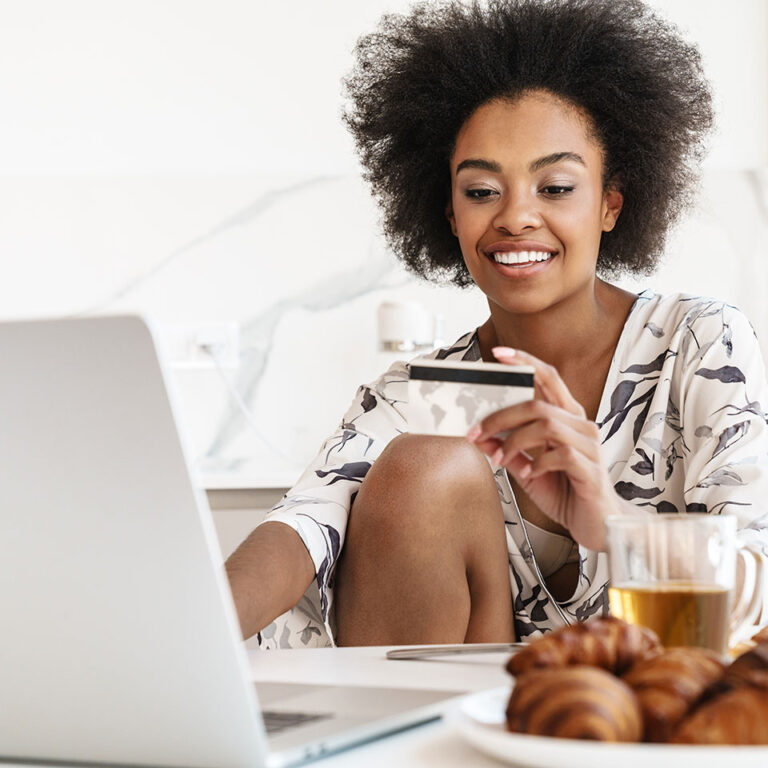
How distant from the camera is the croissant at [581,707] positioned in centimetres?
45

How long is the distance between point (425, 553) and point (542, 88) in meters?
0.73

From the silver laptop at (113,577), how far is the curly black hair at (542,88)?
4.01 ft

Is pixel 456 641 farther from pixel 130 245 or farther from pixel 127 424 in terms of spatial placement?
pixel 130 245

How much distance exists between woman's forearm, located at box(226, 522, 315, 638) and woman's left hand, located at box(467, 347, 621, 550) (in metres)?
0.29

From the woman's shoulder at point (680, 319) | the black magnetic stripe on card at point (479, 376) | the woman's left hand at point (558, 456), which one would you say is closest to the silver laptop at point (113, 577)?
the black magnetic stripe on card at point (479, 376)

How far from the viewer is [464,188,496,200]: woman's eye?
154 centimetres

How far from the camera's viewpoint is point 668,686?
474 millimetres

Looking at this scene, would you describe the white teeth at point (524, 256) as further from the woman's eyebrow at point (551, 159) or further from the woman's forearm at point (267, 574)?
the woman's forearm at point (267, 574)

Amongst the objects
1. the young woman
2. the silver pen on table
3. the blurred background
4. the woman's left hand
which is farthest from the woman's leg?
the blurred background

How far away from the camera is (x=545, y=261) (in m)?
1.51

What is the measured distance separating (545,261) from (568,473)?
21.1 inches

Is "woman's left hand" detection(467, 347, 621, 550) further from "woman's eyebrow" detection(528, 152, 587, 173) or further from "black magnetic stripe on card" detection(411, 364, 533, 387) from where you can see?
"woman's eyebrow" detection(528, 152, 587, 173)

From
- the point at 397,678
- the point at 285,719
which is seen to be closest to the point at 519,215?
the point at 397,678

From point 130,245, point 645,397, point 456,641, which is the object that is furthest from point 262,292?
point 456,641
